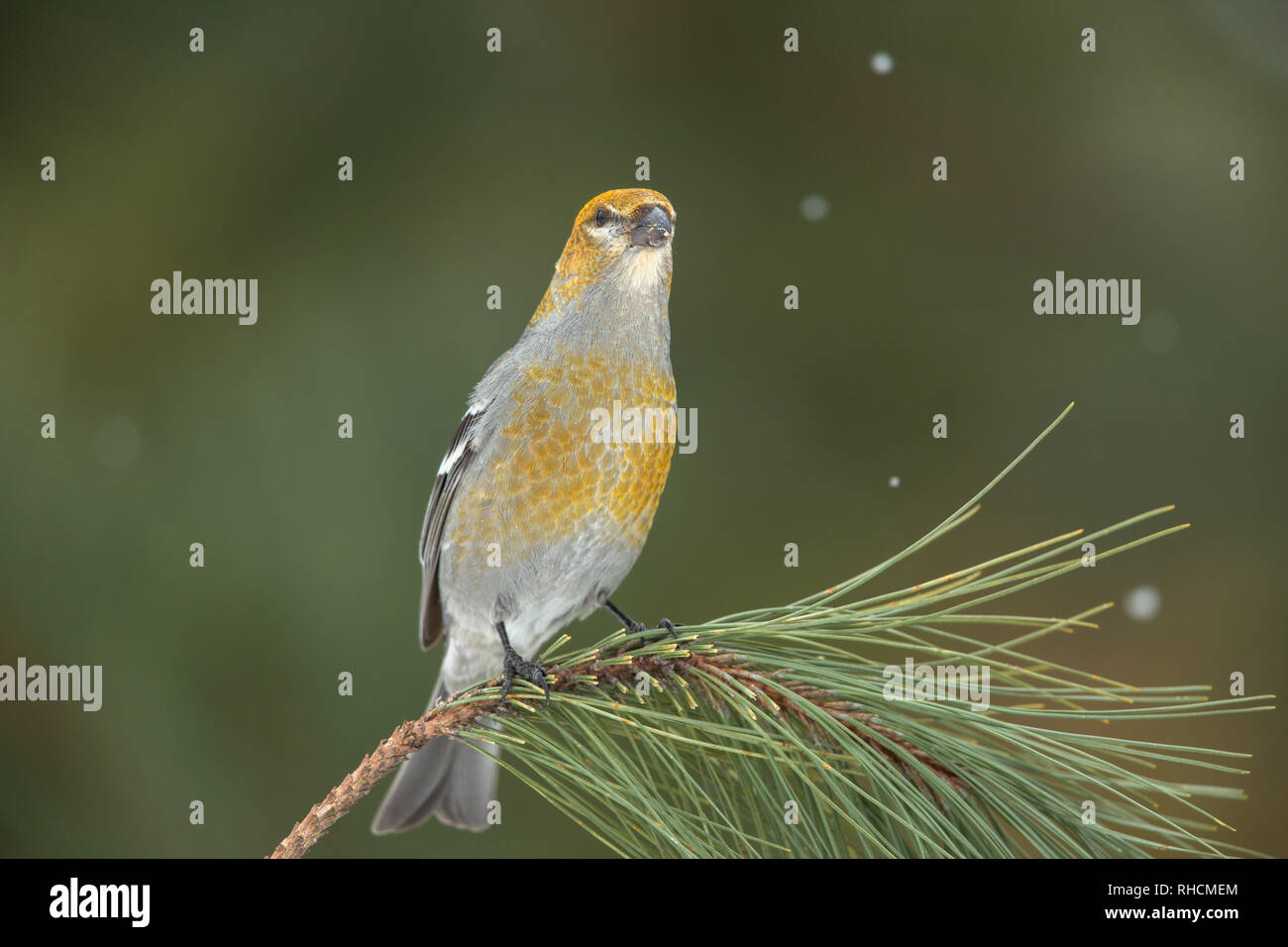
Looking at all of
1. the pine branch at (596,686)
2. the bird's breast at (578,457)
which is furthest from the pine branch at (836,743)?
the bird's breast at (578,457)

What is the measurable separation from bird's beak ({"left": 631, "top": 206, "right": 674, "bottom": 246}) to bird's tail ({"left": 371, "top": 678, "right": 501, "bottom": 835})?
928mm

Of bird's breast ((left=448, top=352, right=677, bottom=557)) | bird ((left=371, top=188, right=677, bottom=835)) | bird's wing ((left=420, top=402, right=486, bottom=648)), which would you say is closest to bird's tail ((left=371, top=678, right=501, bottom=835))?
bird ((left=371, top=188, right=677, bottom=835))

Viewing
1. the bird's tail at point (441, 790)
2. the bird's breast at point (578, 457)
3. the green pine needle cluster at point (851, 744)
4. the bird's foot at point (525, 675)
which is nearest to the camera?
the green pine needle cluster at point (851, 744)

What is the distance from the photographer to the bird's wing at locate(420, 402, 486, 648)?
195 cm

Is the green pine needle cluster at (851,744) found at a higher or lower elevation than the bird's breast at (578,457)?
lower

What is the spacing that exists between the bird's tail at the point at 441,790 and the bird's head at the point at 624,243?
2.83 feet

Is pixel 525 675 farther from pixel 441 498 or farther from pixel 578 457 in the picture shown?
pixel 441 498

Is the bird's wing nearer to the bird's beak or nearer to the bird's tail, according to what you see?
the bird's tail

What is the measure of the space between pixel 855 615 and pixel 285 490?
1.40 m

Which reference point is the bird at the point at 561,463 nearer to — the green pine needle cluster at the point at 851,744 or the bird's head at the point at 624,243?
the bird's head at the point at 624,243

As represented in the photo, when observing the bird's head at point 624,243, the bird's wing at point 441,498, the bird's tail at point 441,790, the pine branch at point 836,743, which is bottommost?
the bird's tail at point 441,790

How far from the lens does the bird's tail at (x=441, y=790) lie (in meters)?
1.90

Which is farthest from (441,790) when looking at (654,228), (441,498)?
(654,228)
